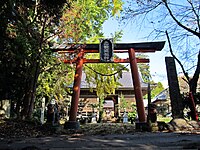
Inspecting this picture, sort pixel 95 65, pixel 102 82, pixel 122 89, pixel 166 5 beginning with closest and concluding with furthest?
pixel 166 5, pixel 95 65, pixel 102 82, pixel 122 89

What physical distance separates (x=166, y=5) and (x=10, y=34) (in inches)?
300

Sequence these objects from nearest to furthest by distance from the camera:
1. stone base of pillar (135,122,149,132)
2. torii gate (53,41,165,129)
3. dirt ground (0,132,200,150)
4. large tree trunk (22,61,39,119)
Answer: dirt ground (0,132,200,150)
stone base of pillar (135,122,149,132)
large tree trunk (22,61,39,119)
torii gate (53,41,165,129)

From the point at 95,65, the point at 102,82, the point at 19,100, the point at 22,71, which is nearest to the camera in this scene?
the point at 22,71

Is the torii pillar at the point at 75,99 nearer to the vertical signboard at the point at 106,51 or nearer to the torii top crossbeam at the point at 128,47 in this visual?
the torii top crossbeam at the point at 128,47

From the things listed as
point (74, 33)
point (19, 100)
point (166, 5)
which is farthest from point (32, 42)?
point (166, 5)

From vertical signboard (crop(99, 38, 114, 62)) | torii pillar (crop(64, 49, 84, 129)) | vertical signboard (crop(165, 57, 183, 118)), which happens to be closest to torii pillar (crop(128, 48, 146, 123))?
vertical signboard (crop(99, 38, 114, 62))

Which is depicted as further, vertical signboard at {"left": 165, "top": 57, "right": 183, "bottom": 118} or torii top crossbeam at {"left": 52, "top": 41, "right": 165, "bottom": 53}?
torii top crossbeam at {"left": 52, "top": 41, "right": 165, "bottom": 53}

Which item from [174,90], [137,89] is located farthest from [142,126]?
[174,90]

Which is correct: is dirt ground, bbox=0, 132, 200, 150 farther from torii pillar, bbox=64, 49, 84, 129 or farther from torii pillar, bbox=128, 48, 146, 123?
torii pillar, bbox=64, 49, 84, 129

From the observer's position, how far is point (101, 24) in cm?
1352

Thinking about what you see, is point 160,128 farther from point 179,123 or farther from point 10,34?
point 10,34

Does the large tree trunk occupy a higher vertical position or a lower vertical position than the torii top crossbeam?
lower

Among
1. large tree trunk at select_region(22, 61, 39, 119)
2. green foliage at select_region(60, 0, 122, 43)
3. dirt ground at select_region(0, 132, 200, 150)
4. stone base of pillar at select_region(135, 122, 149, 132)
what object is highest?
green foliage at select_region(60, 0, 122, 43)

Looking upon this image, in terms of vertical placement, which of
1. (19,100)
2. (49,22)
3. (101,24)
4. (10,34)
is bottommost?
(19,100)
